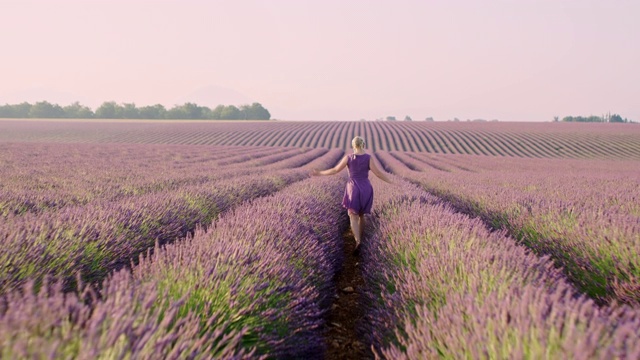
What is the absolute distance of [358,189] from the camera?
5.00 m

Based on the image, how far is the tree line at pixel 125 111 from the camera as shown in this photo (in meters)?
81.1

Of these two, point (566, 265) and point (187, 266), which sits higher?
point (187, 266)

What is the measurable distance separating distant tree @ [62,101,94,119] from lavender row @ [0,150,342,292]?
95.4 m

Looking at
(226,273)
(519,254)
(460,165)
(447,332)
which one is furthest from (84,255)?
(460,165)

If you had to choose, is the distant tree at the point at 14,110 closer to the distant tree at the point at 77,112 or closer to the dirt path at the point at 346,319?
the distant tree at the point at 77,112

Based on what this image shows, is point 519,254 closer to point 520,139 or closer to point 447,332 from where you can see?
point 447,332

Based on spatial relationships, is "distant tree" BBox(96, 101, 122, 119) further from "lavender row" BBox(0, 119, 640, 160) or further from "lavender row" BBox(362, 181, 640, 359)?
"lavender row" BBox(362, 181, 640, 359)

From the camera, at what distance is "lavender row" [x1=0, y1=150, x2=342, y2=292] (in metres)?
2.10

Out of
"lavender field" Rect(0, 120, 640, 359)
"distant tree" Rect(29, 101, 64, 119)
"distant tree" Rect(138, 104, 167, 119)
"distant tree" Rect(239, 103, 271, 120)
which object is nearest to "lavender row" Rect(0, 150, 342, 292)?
"lavender field" Rect(0, 120, 640, 359)

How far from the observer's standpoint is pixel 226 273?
2.01 metres

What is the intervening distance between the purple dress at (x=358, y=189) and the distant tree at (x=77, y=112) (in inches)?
3768

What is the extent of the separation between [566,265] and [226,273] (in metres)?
2.98

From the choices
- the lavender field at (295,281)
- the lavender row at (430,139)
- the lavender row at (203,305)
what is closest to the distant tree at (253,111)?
the lavender row at (430,139)

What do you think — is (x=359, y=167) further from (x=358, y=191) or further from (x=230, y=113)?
(x=230, y=113)
